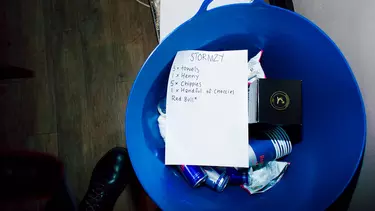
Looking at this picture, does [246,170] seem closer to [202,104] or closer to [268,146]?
[268,146]

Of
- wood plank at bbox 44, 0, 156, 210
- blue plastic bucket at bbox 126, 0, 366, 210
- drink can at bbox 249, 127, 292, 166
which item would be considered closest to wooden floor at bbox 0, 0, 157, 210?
wood plank at bbox 44, 0, 156, 210

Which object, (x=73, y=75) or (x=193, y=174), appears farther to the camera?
(x=73, y=75)

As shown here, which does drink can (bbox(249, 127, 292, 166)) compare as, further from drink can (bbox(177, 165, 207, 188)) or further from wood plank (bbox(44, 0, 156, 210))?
wood plank (bbox(44, 0, 156, 210))

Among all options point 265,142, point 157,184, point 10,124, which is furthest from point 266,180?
point 10,124

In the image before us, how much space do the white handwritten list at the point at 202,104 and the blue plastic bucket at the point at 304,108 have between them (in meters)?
0.04

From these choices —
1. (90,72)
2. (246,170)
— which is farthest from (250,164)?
(90,72)

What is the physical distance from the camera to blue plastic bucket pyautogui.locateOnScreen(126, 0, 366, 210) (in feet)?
2.15

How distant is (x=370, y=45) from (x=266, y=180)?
0.35 meters

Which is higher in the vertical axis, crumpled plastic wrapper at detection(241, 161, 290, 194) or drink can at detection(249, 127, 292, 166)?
drink can at detection(249, 127, 292, 166)

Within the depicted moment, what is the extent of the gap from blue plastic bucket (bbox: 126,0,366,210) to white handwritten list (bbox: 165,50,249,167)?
4 centimetres

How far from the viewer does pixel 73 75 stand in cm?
115

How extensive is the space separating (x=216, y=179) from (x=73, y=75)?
0.68m

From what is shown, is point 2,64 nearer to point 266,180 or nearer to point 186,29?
point 186,29

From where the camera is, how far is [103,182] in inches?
41.3
